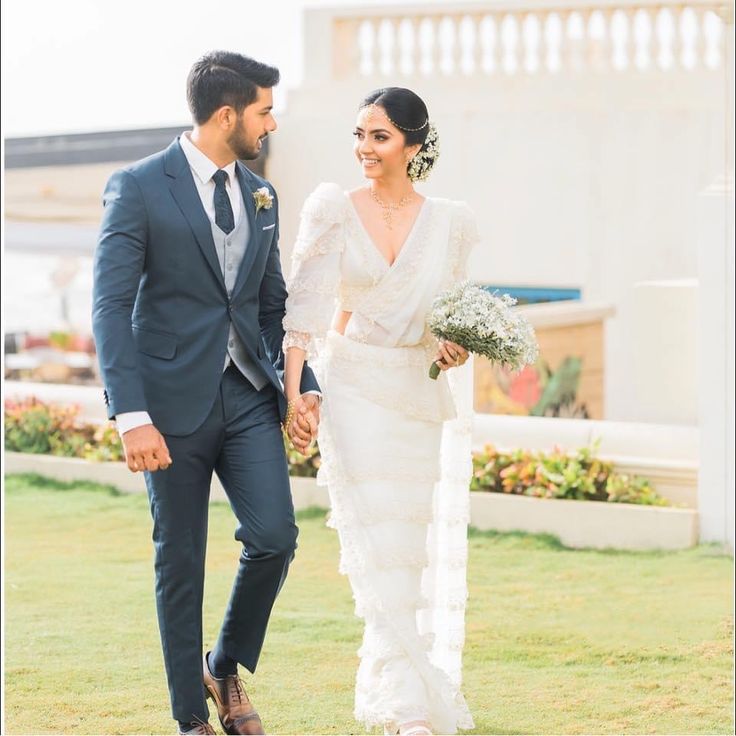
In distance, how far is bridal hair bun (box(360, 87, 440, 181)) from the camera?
5.12m

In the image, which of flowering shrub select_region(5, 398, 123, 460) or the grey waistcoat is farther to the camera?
flowering shrub select_region(5, 398, 123, 460)

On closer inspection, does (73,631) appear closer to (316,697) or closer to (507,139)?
(316,697)

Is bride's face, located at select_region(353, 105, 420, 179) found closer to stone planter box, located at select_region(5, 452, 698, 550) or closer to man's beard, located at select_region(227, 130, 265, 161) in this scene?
man's beard, located at select_region(227, 130, 265, 161)

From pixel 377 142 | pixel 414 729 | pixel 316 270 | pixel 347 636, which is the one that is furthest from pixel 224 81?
pixel 347 636

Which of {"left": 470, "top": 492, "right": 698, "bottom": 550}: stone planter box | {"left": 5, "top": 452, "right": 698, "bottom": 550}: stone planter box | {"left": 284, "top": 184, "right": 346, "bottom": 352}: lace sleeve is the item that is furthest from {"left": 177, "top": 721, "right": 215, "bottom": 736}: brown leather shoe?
{"left": 470, "top": 492, "right": 698, "bottom": 550}: stone planter box

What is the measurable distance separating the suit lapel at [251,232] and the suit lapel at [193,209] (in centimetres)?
8

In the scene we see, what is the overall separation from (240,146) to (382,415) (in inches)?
43.1

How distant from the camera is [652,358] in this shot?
10.5 meters

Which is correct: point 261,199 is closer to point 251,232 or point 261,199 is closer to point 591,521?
point 251,232

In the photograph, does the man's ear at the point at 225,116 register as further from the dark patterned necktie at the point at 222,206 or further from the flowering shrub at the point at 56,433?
the flowering shrub at the point at 56,433

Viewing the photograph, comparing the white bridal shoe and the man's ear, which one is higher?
the man's ear

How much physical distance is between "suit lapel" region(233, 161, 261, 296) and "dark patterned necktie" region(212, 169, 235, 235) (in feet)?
0.21

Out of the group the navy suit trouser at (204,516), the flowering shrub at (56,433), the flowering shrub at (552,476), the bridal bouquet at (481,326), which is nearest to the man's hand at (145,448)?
the navy suit trouser at (204,516)

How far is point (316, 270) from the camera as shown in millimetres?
5145
